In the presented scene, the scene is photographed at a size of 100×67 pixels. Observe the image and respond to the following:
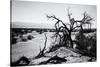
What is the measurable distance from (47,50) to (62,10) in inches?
27.5

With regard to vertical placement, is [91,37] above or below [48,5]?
below

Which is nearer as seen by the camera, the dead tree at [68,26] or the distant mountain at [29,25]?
the distant mountain at [29,25]

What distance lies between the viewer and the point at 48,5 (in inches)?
98.3

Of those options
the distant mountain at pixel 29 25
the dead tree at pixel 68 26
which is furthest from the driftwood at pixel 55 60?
the distant mountain at pixel 29 25

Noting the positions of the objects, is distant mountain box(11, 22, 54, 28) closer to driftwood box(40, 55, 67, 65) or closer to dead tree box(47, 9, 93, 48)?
dead tree box(47, 9, 93, 48)

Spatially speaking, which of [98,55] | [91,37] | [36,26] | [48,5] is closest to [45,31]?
[36,26]

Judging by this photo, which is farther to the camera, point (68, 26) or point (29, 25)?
point (68, 26)

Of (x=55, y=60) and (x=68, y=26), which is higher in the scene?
(x=68, y=26)

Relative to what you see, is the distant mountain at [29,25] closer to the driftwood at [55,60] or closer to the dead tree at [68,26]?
the dead tree at [68,26]

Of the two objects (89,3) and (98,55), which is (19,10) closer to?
(89,3)

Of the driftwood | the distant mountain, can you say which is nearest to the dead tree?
the distant mountain

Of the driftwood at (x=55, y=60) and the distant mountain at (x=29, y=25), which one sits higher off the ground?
the distant mountain at (x=29, y=25)

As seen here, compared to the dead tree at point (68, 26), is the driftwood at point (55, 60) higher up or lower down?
lower down

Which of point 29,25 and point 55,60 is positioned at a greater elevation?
point 29,25
